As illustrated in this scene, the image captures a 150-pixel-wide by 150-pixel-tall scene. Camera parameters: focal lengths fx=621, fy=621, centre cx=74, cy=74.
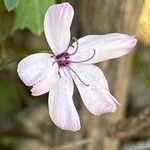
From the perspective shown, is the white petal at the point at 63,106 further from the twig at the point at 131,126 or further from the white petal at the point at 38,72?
the twig at the point at 131,126

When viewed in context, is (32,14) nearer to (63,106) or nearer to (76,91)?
(63,106)

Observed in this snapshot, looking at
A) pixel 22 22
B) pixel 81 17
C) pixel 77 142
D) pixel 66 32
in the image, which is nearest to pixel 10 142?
pixel 77 142

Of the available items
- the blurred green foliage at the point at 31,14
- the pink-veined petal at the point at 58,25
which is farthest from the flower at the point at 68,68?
the blurred green foliage at the point at 31,14

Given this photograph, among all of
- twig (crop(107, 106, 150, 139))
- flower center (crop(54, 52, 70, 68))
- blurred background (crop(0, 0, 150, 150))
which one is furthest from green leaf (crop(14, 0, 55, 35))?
twig (crop(107, 106, 150, 139))

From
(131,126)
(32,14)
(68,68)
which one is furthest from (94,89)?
(131,126)

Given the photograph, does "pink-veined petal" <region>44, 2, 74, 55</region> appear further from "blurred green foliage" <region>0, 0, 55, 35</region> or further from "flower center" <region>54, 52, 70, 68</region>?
"blurred green foliage" <region>0, 0, 55, 35</region>

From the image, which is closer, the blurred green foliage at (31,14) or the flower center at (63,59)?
the flower center at (63,59)

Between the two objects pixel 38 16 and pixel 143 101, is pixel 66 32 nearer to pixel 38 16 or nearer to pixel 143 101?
pixel 38 16
